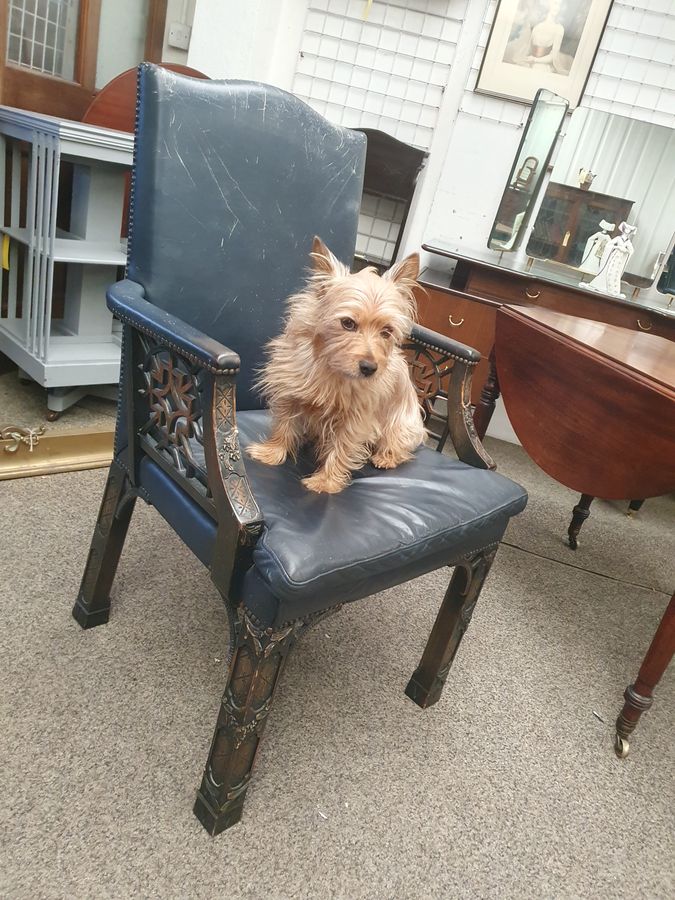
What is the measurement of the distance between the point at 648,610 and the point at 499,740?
121 cm

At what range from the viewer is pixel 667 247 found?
3.66m

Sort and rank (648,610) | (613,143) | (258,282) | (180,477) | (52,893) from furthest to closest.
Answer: (613,143) < (648,610) < (258,282) < (180,477) < (52,893)

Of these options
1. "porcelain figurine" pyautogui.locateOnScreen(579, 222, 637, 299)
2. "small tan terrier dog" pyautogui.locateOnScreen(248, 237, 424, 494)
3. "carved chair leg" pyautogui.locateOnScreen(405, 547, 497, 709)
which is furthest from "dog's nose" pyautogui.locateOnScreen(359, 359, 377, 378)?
"porcelain figurine" pyautogui.locateOnScreen(579, 222, 637, 299)

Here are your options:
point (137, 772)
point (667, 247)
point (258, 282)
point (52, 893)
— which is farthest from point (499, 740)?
point (667, 247)

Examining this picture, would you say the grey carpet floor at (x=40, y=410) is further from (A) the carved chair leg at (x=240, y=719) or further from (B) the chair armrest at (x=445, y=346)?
(A) the carved chair leg at (x=240, y=719)

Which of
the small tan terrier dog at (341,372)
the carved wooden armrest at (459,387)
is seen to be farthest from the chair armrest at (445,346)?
the small tan terrier dog at (341,372)

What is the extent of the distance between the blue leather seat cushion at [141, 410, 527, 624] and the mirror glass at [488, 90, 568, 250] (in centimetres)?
244

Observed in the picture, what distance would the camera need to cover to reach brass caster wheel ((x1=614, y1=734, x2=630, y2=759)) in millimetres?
1814

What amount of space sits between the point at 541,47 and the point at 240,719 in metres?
3.76

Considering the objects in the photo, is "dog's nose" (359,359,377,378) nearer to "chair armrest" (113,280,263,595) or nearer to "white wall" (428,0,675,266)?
"chair armrest" (113,280,263,595)

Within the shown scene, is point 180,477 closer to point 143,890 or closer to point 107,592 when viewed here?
point 107,592

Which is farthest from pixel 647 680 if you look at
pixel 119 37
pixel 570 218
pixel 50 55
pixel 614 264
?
pixel 119 37

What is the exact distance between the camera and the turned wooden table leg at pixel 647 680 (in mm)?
1766

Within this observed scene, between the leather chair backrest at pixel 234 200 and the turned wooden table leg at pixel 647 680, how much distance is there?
1.35 m
